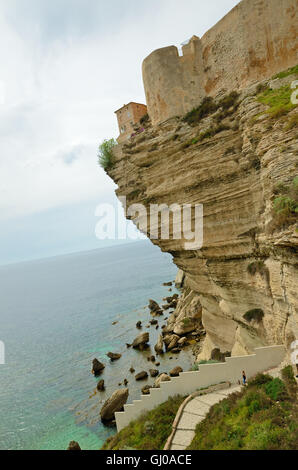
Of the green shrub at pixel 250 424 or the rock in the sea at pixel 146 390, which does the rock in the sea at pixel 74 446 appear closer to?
the rock in the sea at pixel 146 390

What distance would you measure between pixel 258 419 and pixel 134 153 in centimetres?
1835

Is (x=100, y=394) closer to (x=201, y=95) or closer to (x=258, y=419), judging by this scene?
(x=258, y=419)

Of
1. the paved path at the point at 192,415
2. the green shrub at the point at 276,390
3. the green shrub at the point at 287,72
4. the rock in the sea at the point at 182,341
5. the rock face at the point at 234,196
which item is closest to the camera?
the green shrub at the point at 276,390

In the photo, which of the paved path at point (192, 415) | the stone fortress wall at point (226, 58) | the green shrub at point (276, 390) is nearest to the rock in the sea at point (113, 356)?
the paved path at point (192, 415)

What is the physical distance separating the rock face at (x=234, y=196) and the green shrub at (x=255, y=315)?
16 centimetres

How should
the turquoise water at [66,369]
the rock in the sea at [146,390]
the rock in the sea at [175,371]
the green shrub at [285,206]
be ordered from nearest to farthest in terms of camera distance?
the green shrub at [285,206] → the turquoise water at [66,369] → the rock in the sea at [146,390] → the rock in the sea at [175,371]

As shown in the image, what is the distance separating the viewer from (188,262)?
2258cm

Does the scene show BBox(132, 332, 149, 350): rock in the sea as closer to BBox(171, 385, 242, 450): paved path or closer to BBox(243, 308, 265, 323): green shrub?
BBox(243, 308, 265, 323): green shrub

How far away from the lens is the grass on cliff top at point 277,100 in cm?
1413

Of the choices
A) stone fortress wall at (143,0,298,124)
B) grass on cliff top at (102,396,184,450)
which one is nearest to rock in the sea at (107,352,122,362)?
grass on cliff top at (102,396,184,450)

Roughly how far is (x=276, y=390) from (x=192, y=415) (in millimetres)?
4254

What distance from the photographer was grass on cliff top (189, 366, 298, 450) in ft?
29.9

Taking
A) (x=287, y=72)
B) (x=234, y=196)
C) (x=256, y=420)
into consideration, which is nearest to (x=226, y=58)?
(x=287, y=72)

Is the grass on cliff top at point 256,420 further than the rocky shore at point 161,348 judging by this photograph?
No
